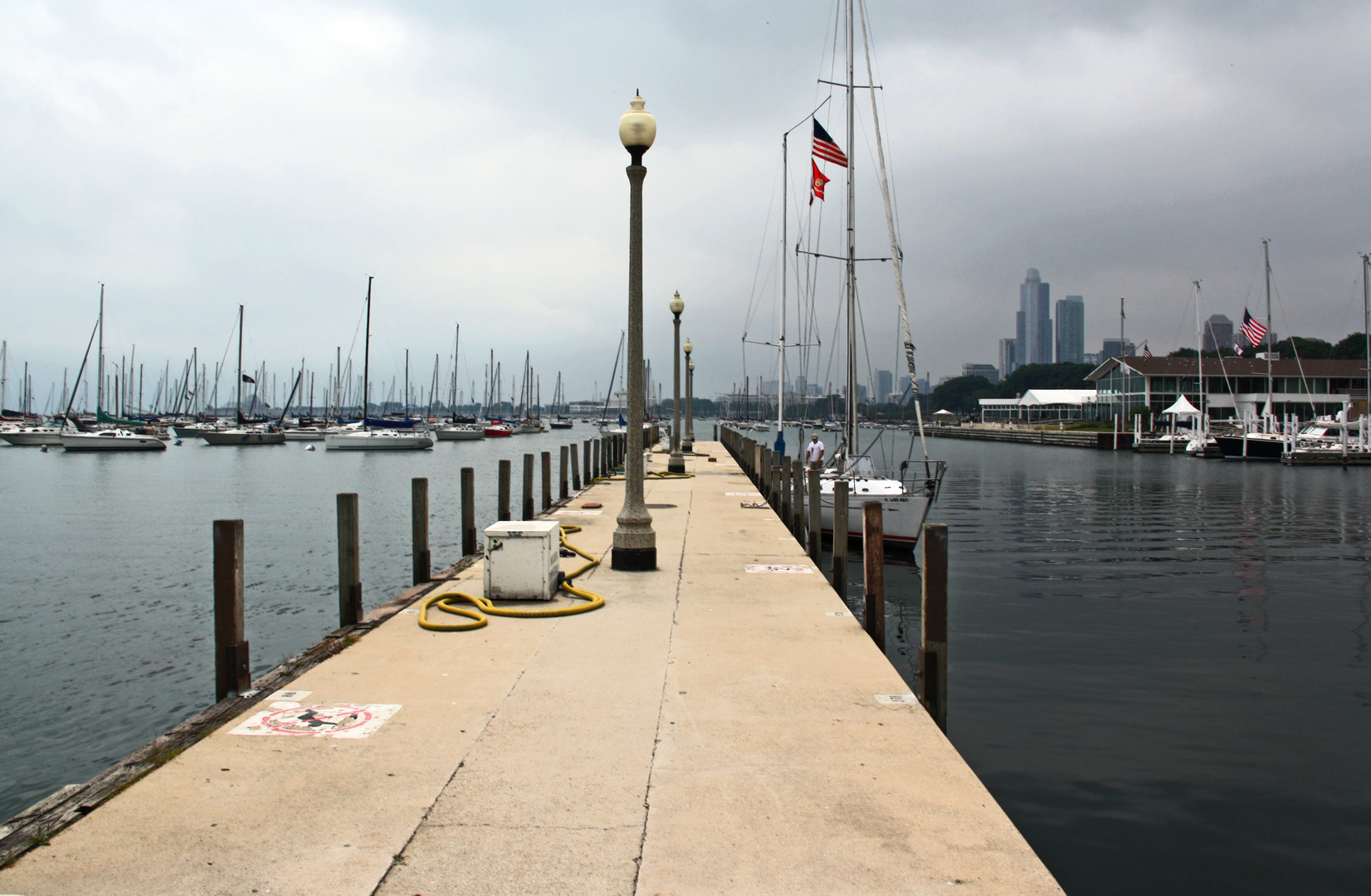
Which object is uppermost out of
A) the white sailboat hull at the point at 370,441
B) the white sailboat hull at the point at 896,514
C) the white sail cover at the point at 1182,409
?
the white sail cover at the point at 1182,409

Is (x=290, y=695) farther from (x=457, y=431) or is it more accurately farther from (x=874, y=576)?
(x=457, y=431)

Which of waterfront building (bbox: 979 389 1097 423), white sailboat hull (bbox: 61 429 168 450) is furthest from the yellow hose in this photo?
waterfront building (bbox: 979 389 1097 423)

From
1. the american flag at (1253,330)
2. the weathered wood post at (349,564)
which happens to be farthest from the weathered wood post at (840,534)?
the american flag at (1253,330)

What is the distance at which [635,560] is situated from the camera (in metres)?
11.1

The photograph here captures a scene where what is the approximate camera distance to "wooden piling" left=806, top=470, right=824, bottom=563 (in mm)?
16359

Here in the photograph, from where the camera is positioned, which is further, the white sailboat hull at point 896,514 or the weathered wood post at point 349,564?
the white sailboat hull at point 896,514

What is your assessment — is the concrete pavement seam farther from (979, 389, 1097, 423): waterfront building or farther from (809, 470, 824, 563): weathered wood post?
(979, 389, 1097, 423): waterfront building

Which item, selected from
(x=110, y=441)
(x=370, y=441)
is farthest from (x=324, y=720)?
(x=110, y=441)

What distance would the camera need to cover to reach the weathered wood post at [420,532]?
11.6m

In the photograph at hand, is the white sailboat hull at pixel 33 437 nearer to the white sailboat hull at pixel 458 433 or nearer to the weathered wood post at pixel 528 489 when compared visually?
the white sailboat hull at pixel 458 433

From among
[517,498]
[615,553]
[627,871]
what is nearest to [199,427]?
[517,498]

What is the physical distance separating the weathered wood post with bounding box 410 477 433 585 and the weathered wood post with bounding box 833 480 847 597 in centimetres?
557

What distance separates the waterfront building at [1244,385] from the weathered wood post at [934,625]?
98.1m

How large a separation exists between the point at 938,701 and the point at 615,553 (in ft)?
16.0
